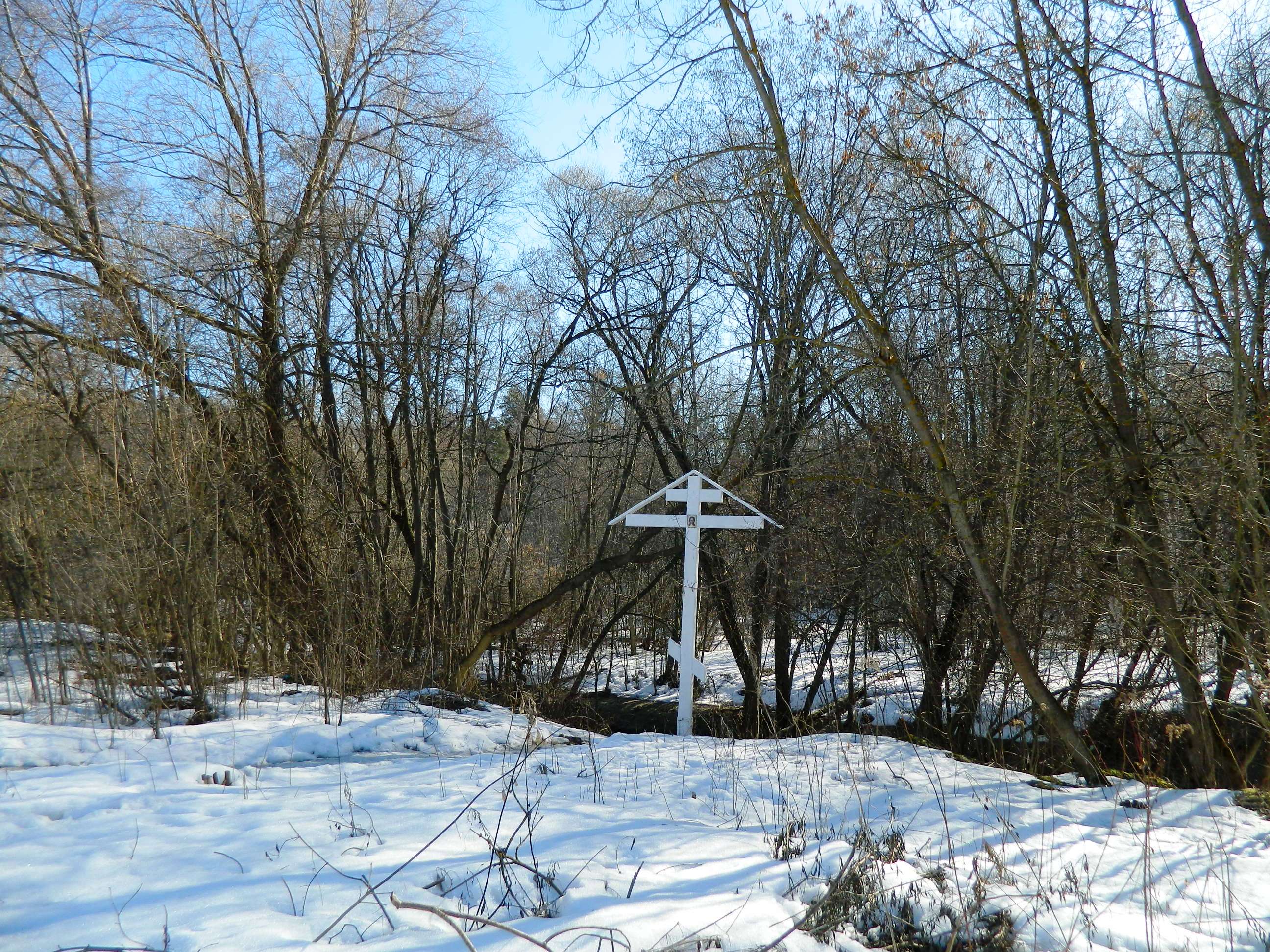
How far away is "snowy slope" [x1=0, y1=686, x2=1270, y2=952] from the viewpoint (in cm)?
252

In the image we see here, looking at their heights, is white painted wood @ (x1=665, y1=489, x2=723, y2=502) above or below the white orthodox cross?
above

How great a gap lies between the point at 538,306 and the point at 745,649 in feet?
17.8

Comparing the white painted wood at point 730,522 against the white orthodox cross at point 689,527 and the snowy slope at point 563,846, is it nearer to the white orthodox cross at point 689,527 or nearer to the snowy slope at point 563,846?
the white orthodox cross at point 689,527

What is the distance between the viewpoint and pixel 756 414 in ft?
32.6

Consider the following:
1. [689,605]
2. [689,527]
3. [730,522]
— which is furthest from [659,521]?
[689,605]

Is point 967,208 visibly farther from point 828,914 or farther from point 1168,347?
point 828,914

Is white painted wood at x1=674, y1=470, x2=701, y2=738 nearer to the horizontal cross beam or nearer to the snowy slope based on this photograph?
the horizontal cross beam

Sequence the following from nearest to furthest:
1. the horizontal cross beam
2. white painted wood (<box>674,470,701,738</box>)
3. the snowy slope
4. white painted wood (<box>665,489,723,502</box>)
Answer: the snowy slope → white painted wood (<box>674,470,701,738</box>) → the horizontal cross beam → white painted wood (<box>665,489,723,502</box>)

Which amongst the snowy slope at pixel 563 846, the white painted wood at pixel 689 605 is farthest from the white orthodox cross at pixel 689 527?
the snowy slope at pixel 563 846

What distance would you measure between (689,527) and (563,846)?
403 cm

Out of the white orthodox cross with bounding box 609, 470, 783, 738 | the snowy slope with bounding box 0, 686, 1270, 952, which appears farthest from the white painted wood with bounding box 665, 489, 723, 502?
the snowy slope with bounding box 0, 686, 1270, 952

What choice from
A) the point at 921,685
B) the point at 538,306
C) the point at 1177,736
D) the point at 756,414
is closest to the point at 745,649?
the point at 921,685

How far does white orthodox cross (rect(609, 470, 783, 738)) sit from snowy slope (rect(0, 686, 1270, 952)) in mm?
1597

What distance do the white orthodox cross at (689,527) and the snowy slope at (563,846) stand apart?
1.60m
